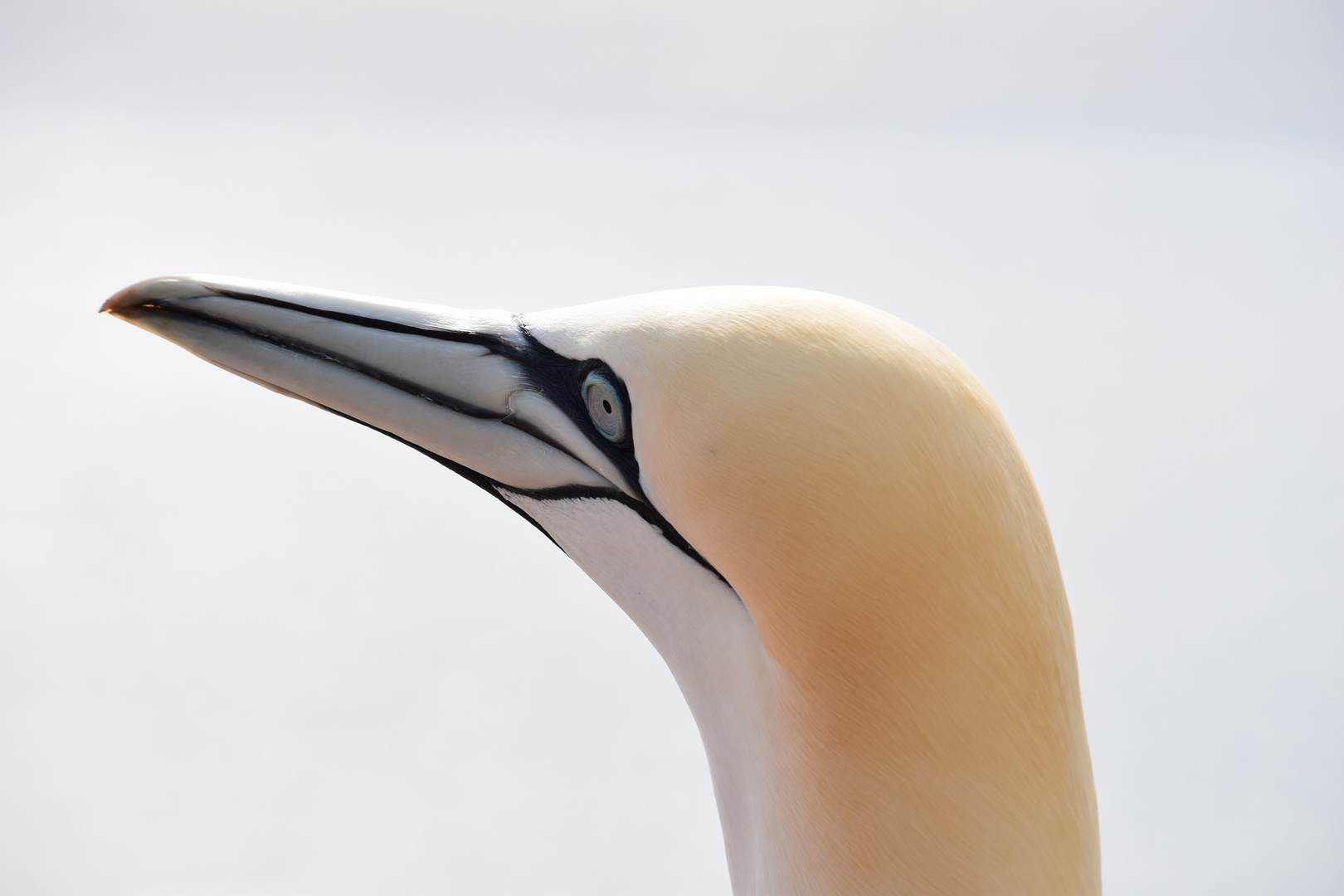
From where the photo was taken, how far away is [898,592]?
2.76ft

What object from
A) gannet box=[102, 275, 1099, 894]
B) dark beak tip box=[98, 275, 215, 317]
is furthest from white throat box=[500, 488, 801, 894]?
dark beak tip box=[98, 275, 215, 317]

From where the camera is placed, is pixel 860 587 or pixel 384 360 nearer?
pixel 860 587

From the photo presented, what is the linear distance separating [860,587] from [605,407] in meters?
0.35

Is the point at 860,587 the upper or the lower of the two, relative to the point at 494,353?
lower

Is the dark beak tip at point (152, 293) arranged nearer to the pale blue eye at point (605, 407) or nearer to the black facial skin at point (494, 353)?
the black facial skin at point (494, 353)

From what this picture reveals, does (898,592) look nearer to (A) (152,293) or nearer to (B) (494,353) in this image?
(B) (494,353)

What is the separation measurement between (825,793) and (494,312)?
639 millimetres

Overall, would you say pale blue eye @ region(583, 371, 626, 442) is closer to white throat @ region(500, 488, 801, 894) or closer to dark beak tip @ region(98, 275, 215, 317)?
white throat @ region(500, 488, 801, 894)

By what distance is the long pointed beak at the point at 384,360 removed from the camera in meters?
1.14

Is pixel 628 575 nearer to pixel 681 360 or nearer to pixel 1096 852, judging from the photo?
pixel 681 360

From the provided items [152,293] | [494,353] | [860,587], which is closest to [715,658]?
[860,587]

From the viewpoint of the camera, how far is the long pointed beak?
1.14 metres

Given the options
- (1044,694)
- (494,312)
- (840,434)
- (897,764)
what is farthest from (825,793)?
(494,312)

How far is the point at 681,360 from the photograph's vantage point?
36.8 inches
